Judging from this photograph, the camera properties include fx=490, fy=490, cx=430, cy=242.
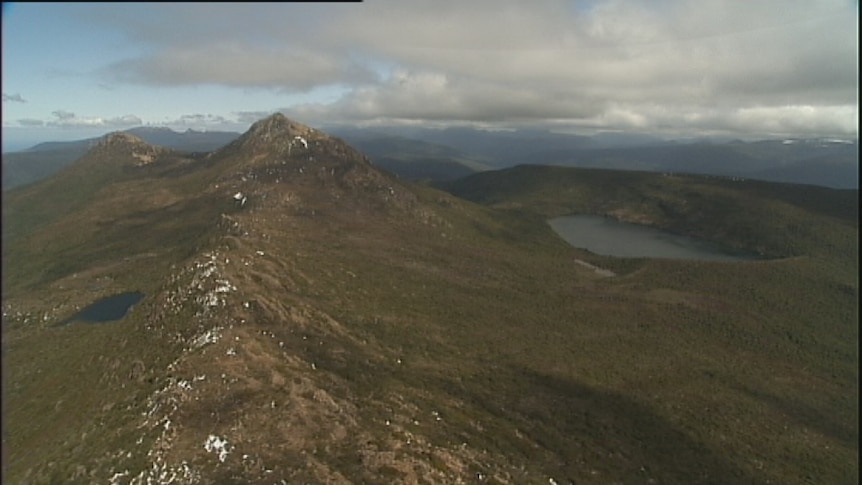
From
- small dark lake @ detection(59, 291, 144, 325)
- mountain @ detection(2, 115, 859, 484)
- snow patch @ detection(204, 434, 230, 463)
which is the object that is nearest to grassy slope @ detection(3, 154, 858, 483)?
mountain @ detection(2, 115, 859, 484)

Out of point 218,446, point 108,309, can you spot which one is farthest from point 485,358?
point 108,309

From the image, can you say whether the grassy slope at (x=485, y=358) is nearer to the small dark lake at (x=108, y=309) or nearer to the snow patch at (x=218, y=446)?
the snow patch at (x=218, y=446)

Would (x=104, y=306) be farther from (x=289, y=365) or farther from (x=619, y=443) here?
(x=619, y=443)

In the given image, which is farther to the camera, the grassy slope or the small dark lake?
the small dark lake

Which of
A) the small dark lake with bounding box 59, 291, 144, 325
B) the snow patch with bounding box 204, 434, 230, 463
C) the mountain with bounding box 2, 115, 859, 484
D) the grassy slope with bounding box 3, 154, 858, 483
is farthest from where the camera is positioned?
the small dark lake with bounding box 59, 291, 144, 325

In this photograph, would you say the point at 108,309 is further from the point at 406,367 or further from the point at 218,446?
the point at 218,446

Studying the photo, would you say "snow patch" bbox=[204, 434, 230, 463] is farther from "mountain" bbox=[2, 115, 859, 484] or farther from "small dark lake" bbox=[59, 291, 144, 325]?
"small dark lake" bbox=[59, 291, 144, 325]
